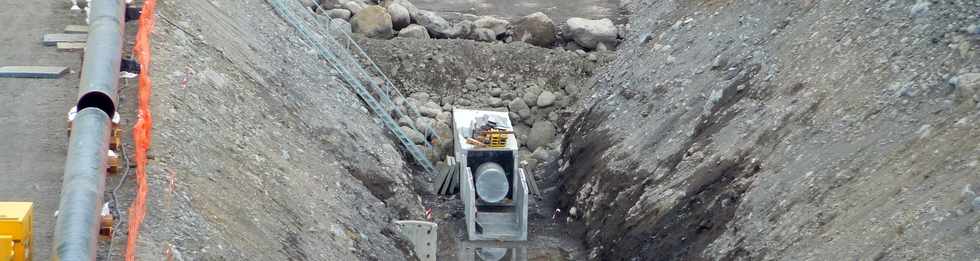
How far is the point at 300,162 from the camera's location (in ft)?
68.7

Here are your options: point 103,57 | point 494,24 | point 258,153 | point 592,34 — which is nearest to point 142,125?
point 103,57

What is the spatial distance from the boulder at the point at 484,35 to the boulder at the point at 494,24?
0.51 feet

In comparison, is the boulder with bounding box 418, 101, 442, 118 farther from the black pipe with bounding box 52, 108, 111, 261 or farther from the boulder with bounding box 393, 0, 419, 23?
the black pipe with bounding box 52, 108, 111, 261

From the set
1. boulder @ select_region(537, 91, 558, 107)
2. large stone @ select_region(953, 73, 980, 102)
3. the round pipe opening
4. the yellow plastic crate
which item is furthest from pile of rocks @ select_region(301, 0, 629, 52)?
the yellow plastic crate

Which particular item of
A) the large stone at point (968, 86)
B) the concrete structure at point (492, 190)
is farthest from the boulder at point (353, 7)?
the large stone at point (968, 86)

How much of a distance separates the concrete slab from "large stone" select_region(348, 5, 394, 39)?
9.66 meters

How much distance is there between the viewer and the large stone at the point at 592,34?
31.9 metres

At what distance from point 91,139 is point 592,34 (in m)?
18.0

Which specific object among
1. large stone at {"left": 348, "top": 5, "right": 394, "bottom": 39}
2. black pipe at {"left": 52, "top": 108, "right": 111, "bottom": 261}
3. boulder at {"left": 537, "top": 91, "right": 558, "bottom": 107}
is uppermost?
black pipe at {"left": 52, "top": 108, "right": 111, "bottom": 261}

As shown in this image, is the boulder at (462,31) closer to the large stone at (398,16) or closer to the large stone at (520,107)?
the large stone at (398,16)

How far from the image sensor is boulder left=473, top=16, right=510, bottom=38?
3241cm

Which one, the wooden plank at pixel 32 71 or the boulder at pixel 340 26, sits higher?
A: the wooden plank at pixel 32 71

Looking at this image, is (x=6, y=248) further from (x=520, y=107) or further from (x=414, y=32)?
(x=414, y=32)

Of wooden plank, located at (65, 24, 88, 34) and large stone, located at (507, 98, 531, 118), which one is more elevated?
wooden plank, located at (65, 24, 88, 34)
